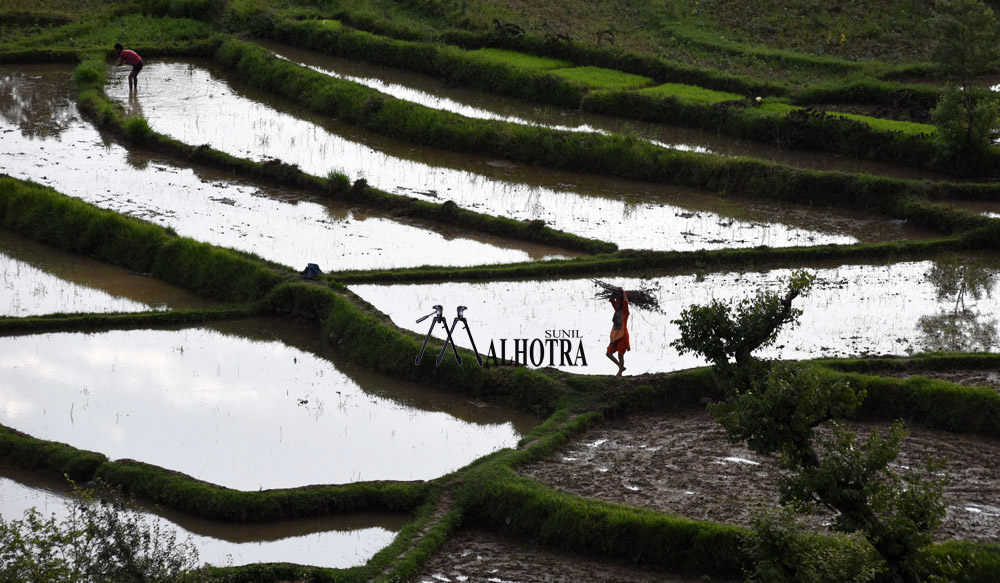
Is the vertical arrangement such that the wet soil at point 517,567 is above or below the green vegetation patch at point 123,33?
below

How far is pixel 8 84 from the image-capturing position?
20.5m

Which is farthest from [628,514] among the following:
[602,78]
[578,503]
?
[602,78]

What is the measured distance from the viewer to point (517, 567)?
741 cm

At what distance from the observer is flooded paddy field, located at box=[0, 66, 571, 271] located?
13359 millimetres

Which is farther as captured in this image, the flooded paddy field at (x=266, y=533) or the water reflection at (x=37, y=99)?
the water reflection at (x=37, y=99)

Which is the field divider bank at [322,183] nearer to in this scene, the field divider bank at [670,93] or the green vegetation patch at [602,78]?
the field divider bank at [670,93]

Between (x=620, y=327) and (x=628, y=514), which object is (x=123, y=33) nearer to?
(x=620, y=327)

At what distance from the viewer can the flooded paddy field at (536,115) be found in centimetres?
1616

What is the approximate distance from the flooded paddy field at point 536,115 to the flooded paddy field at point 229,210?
14.4 feet

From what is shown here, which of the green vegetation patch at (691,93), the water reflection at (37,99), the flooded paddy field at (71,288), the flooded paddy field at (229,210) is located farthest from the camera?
the water reflection at (37,99)

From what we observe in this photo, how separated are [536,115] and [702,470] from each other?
11.2 metres

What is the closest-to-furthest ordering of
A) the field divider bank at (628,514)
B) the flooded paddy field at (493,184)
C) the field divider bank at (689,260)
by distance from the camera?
the field divider bank at (628,514), the field divider bank at (689,260), the flooded paddy field at (493,184)

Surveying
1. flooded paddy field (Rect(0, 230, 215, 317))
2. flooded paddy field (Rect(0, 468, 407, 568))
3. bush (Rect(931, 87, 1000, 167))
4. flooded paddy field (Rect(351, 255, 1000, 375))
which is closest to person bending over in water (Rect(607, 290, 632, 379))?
flooded paddy field (Rect(351, 255, 1000, 375))

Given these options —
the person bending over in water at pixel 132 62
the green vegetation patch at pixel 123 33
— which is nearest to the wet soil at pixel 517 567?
the person bending over in water at pixel 132 62
